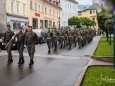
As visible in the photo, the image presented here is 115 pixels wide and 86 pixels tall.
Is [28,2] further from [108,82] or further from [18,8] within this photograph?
[108,82]

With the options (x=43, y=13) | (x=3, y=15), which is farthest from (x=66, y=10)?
(x=3, y=15)

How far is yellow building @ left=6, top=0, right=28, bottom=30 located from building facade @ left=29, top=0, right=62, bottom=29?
246 cm

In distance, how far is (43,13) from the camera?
203ft

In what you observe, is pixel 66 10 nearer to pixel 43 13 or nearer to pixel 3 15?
pixel 43 13

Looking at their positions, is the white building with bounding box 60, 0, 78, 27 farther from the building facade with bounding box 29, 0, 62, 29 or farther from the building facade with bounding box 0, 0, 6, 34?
the building facade with bounding box 0, 0, 6, 34

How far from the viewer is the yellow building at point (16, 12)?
4478cm

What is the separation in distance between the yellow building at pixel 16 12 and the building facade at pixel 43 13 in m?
2.46

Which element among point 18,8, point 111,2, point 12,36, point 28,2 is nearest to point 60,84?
point 12,36

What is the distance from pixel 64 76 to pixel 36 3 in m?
46.9

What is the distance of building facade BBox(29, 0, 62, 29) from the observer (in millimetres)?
55281

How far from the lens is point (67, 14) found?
91.9 metres

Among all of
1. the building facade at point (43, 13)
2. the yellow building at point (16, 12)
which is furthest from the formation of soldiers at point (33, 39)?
the building facade at point (43, 13)

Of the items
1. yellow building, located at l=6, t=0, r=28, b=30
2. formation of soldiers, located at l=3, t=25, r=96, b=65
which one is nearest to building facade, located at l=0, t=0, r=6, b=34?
yellow building, located at l=6, t=0, r=28, b=30

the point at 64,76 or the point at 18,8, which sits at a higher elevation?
the point at 18,8
